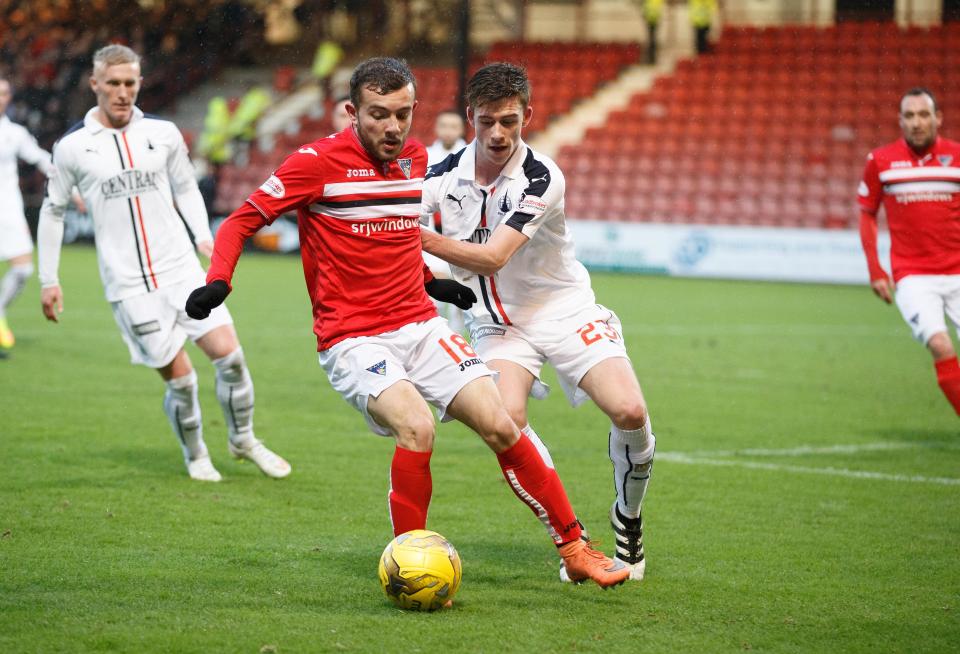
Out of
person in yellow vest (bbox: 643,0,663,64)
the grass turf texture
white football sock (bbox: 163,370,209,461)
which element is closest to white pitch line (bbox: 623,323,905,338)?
the grass turf texture

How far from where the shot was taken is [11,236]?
12.4m

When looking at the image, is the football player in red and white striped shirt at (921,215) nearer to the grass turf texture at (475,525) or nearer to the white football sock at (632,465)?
the grass turf texture at (475,525)

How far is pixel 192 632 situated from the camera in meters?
4.30

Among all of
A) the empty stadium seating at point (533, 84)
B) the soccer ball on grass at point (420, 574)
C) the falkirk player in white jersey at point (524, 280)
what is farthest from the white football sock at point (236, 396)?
the empty stadium seating at point (533, 84)

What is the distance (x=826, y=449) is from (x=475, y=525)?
3.29 metres

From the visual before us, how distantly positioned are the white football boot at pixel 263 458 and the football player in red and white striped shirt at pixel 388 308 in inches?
91.3

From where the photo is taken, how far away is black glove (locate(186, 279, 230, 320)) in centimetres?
454

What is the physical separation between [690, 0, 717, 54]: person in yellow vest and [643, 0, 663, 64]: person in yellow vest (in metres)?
0.72

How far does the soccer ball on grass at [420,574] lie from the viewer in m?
4.64

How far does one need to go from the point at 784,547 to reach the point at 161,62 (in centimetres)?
2792

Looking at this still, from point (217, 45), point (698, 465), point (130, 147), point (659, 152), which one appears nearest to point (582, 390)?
point (698, 465)

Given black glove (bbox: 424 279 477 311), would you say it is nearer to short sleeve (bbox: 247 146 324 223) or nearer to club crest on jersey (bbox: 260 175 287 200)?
short sleeve (bbox: 247 146 324 223)

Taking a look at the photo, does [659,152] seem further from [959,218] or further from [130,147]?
[130,147]

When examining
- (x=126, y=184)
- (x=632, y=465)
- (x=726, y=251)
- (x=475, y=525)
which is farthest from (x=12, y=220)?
(x=726, y=251)
